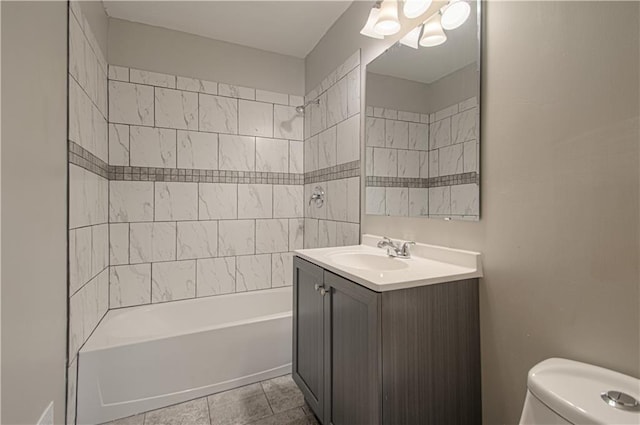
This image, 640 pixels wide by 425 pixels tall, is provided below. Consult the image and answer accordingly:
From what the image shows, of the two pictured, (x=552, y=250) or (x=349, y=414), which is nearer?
(x=552, y=250)

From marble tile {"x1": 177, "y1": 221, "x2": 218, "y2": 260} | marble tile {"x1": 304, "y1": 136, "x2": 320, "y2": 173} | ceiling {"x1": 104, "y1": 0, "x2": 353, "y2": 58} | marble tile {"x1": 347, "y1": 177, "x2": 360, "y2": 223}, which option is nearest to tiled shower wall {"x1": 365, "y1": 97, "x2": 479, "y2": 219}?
marble tile {"x1": 347, "y1": 177, "x2": 360, "y2": 223}

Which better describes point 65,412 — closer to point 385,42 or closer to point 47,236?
point 47,236

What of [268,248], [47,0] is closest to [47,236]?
[47,0]

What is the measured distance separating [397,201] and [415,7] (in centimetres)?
96

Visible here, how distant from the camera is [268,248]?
2.77 metres

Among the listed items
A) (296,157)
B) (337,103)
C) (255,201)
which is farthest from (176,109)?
(337,103)

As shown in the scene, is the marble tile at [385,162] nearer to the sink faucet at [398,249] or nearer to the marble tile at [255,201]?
the sink faucet at [398,249]

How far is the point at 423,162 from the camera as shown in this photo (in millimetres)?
1559

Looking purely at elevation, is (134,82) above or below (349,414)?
above

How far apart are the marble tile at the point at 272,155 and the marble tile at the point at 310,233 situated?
53 centimetres

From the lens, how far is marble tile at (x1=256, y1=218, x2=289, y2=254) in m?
2.72

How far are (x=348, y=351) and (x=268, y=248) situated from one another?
170 cm

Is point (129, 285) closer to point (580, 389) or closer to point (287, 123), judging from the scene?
point (287, 123)

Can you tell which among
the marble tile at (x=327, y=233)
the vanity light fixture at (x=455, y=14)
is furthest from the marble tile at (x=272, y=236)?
the vanity light fixture at (x=455, y=14)
